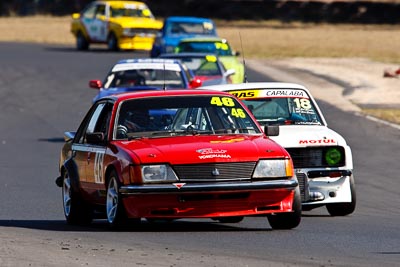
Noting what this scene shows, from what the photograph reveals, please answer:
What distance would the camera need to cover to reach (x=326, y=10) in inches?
2579

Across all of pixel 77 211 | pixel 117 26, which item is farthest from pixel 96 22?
pixel 77 211

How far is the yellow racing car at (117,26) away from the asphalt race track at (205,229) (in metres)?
16.9

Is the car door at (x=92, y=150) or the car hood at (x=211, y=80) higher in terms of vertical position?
the car door at (x=92, y=150)

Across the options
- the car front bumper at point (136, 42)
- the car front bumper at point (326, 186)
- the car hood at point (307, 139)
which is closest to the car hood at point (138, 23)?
the car front bumper at point (136, 42)

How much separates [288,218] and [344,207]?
1.98 meters

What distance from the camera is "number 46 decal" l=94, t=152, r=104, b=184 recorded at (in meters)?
11.5

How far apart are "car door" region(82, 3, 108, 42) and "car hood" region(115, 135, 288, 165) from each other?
3330cm

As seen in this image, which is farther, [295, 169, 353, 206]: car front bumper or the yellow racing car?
the yellow racing car

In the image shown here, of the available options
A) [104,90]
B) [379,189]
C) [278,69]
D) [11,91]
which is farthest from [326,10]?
[379,189]

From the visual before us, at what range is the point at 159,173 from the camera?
35.0ft

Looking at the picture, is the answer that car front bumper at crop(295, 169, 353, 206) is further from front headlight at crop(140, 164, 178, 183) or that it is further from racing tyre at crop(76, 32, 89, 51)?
racing tyre at crop(76, 32, 89, 51)

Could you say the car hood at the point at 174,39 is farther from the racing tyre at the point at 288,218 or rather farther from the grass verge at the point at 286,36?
the racing tyre at the point at 288,218

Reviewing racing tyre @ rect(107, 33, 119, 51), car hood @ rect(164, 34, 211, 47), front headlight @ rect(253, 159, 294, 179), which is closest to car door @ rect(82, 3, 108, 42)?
racing tyre @ rect(107, 33, 119, 51)

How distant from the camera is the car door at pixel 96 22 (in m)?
44.5
